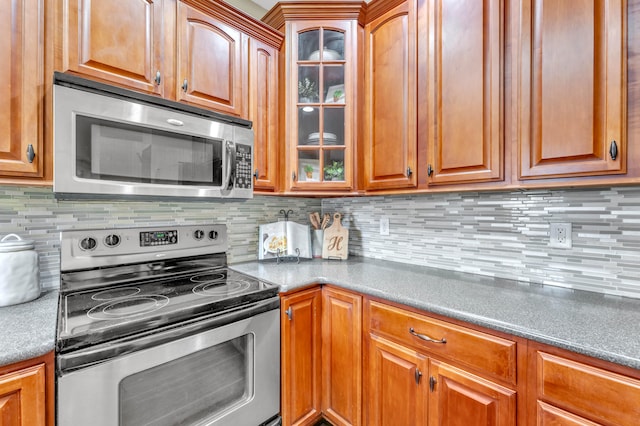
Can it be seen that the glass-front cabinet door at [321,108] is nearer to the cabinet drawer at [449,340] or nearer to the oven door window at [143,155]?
the oven door window at [143,155]

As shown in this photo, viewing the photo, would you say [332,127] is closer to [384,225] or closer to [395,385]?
[384,225]

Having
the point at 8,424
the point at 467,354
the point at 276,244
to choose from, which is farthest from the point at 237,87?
the point at 467,354

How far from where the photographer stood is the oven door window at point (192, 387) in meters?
0.99

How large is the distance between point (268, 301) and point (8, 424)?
2.69ft

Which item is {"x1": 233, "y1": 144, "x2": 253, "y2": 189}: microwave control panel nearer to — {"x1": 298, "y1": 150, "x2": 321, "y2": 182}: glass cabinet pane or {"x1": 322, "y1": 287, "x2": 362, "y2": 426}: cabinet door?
{"x1": 298, "y1": 150, "x2": 321, "y2": 182}: glass cabinet pane

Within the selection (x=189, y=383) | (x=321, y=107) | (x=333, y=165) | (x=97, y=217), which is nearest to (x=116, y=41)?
(x=97, y=217)

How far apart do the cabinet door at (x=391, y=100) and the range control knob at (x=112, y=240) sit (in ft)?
4.36

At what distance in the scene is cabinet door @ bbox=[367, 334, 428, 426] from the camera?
116 centimetres

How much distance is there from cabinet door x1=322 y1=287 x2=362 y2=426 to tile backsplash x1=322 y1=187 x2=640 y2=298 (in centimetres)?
66

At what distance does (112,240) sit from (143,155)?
1.55 ft

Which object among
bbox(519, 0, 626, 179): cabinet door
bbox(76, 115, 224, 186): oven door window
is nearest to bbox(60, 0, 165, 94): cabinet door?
bbox(76, 115, 224, 186): oven door window

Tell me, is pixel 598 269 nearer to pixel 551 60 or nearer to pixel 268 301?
pixel 551 60

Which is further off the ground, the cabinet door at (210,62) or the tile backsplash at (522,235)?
the cabinet door at (210,62)

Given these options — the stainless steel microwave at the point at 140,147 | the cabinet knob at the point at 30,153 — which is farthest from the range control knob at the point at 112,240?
the cabinet knob at the point at 30,153
